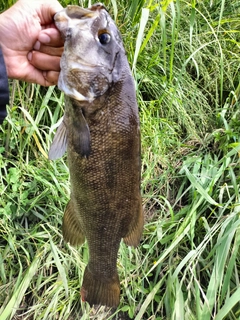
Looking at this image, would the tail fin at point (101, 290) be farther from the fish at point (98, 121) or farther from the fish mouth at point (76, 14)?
the fish mouth at point (76, 14)

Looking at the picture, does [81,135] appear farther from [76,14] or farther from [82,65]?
[76,14]

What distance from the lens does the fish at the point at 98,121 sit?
127 cm

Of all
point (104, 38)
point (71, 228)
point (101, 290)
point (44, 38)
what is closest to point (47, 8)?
point (44, 38)

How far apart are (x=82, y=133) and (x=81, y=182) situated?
20 centimetres

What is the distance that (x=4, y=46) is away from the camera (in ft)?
5.57

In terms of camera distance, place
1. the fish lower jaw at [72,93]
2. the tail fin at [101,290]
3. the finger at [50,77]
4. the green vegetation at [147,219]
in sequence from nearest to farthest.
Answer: the fish lower jaw at [72,93]
the tail fin at [101,290]
the finger at [50,77]
the green vegetation at [147,219]

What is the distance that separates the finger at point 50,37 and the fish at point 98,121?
23 centimetres

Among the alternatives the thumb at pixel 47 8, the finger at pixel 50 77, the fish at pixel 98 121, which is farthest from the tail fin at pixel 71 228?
the thumb at pixel 47 8

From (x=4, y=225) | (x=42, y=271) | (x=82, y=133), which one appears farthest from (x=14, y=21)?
(x=42, y=271)

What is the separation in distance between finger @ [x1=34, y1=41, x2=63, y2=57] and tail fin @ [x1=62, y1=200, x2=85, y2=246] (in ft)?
2.07

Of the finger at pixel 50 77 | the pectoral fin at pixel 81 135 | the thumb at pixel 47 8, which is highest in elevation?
the thumb at pixel 47 8

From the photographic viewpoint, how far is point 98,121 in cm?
131

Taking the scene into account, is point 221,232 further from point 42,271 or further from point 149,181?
point 42,271

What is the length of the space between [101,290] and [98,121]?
0.73 metres
